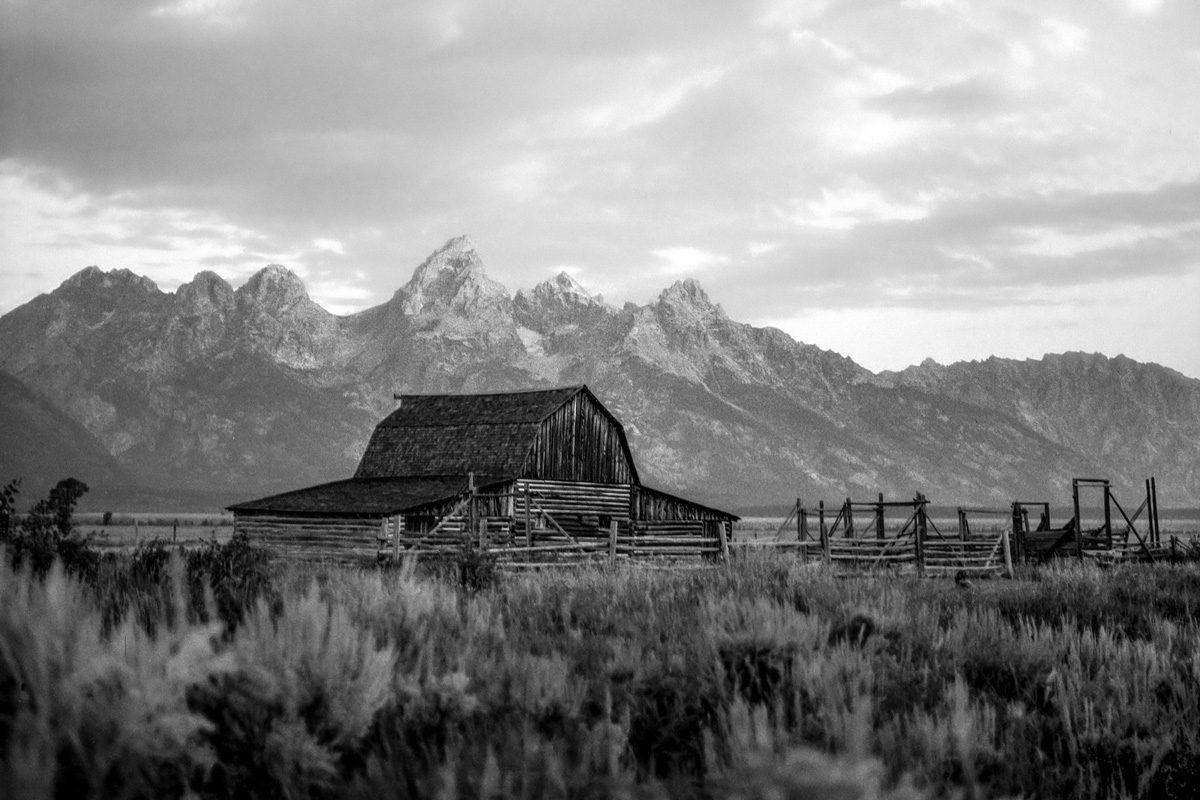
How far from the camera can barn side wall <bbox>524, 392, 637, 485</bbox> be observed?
38.6 metres

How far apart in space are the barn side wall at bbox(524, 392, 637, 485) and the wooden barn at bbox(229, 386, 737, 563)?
5cm

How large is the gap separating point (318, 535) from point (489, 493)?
5.81m

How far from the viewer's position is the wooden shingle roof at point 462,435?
3822 cm

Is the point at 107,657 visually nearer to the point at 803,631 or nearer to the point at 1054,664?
the point at 803,631

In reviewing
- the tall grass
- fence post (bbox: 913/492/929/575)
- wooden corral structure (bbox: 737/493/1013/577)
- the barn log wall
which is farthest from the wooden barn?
the tall grass

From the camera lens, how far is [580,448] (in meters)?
40.6

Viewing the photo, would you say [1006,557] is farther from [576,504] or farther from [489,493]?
[576,504]

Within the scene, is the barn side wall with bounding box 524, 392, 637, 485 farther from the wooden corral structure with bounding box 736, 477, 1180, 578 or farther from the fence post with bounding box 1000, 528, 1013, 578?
the fence post with bounding box 1000, 528, 1013, 578

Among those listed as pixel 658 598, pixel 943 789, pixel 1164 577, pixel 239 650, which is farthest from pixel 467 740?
pixel 1164 577

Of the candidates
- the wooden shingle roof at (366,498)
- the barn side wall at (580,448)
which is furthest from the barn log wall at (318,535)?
the barn side wall at (580,448)

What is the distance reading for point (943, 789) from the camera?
4848 mm

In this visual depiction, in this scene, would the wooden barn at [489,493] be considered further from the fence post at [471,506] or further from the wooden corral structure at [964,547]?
the wooden corral structure at [964,547]

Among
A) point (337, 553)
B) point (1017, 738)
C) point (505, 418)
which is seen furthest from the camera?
point (505, 418)

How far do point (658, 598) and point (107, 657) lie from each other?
7805 mm
